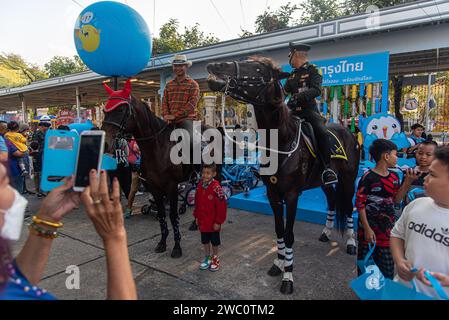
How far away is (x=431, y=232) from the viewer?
1624 mm

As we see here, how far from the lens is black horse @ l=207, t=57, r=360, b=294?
288 cm

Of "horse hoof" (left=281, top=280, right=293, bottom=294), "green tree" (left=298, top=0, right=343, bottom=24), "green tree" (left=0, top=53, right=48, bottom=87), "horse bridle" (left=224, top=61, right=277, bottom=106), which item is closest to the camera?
"horse bridle" (left=224, top=61, right=277, bottom=106)

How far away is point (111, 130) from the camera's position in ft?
11.1

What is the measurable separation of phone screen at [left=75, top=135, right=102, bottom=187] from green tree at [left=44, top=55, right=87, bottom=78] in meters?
34.9

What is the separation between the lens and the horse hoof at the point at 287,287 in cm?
300

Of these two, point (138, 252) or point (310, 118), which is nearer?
point (310, 118)

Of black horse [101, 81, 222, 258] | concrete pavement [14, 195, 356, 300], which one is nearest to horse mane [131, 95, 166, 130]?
black horse [101, 81, 222, 258]

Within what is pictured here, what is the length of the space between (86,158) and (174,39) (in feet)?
79.2

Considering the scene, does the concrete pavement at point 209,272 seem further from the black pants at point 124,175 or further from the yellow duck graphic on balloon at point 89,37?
the yellow duck graphic on balloon at point 89,37

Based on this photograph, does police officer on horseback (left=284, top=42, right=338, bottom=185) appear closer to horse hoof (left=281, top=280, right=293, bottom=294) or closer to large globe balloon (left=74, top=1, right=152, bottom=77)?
horse hoof (left=281, top=280, right=293, bottom=294)

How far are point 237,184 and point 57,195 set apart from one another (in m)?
6.70

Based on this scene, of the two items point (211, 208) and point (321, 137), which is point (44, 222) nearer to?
point (211, 208)
